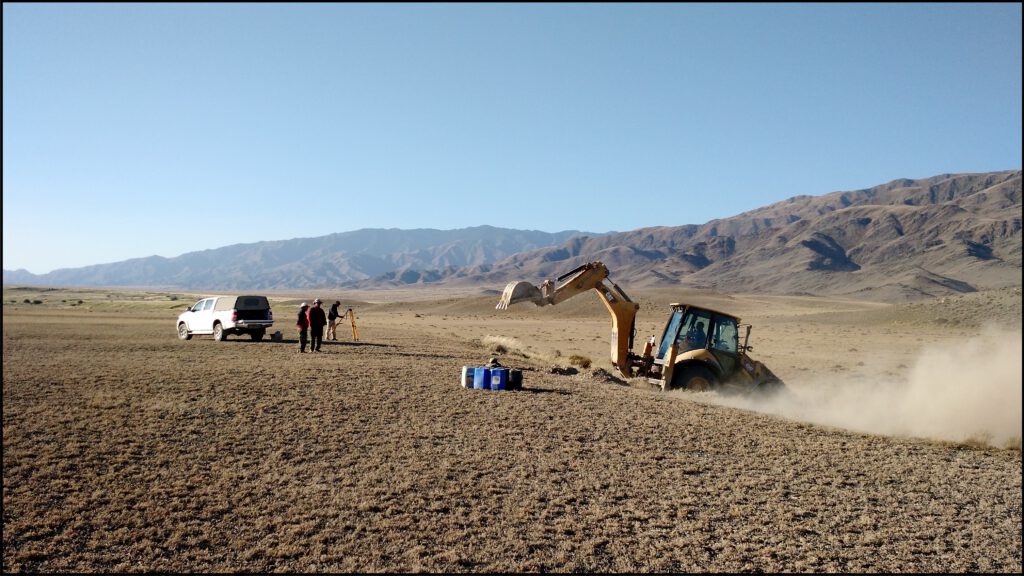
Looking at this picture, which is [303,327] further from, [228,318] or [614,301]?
[614,301]

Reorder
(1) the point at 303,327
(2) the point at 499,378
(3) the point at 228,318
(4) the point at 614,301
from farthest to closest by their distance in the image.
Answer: (3) the point at 228,318 → (1) the point at 303,327 → (4) the point at 614,301 → (2) the point at 499,378

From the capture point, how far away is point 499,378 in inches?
652

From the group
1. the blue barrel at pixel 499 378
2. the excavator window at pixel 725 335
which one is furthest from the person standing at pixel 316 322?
the excavator window at pixel 725 335

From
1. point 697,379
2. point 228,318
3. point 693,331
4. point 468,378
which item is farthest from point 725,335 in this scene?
point 228,318

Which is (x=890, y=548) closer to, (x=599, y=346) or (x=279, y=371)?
(x=279, y=371)

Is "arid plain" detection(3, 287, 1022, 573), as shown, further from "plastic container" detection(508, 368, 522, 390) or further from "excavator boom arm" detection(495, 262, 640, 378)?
"excavator boom arm" detection(495, 262, 640, 378)

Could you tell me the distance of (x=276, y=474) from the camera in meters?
9.01

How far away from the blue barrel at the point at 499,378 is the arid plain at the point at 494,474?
0.54 metres

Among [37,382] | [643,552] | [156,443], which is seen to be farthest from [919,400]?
[37,382]

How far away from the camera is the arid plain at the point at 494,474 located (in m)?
6.79

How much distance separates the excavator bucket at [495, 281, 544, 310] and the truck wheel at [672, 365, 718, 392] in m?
4.12

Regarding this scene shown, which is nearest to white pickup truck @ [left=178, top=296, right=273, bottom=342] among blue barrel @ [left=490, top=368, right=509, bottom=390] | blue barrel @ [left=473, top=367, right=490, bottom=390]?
blue barrel @ [left=473, top=367, right=490, bottom=390]

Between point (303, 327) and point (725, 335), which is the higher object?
point (725, 335)

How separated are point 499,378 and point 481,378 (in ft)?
1.52
